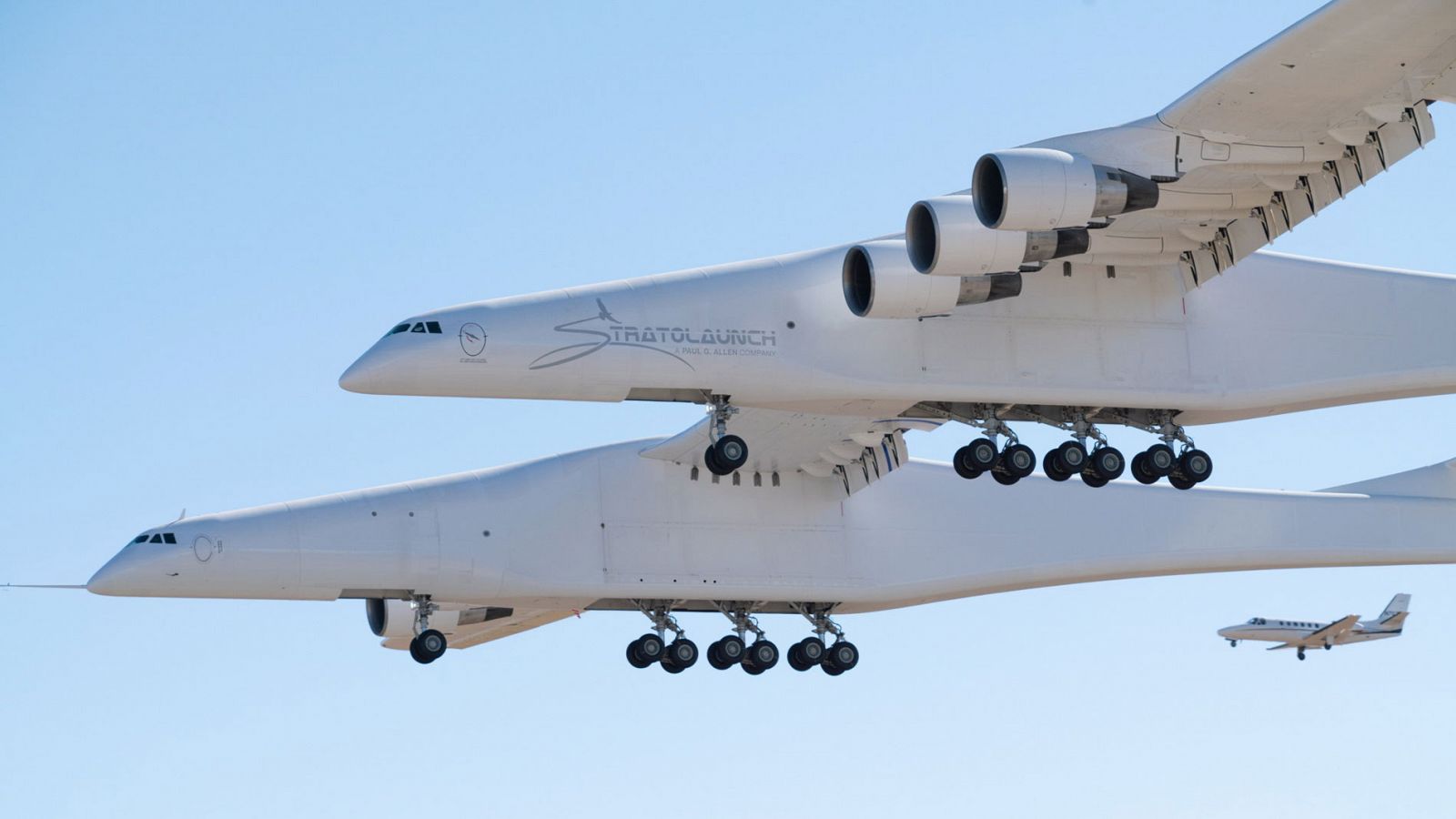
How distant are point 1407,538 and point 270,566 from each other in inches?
704

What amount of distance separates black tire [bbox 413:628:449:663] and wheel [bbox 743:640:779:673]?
5011 millimetres

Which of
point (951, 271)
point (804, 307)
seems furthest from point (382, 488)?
point (951, 271)

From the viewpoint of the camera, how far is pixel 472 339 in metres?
27.5

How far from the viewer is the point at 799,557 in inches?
1422

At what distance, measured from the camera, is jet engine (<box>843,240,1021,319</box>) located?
2825cm

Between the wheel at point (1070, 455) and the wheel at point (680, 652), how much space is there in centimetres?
852

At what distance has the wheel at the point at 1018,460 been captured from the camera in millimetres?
→ 29953

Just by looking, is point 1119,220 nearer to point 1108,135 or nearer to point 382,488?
point 1108,135

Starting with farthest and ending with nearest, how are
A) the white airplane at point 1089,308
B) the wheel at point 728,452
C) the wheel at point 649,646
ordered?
the wheel at point 649,646
the wheel at point 728,452
the white airplane at point 1089,308

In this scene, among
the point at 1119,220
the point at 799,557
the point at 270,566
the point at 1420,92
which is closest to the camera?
the point at 1420,92

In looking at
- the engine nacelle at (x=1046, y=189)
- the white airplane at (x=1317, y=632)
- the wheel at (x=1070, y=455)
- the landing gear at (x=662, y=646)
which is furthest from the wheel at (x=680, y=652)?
the white airplane at (x=1317, y=632)

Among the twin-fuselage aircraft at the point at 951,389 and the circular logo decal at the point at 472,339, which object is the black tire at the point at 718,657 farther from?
the circular logo decal at the point at 472,339

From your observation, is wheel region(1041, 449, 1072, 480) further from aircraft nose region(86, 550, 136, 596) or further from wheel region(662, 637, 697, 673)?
aircraft nose region(86, 550, 136, 596)

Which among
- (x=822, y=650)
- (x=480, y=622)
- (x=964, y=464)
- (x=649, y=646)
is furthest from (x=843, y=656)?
(x=964, y=464)
